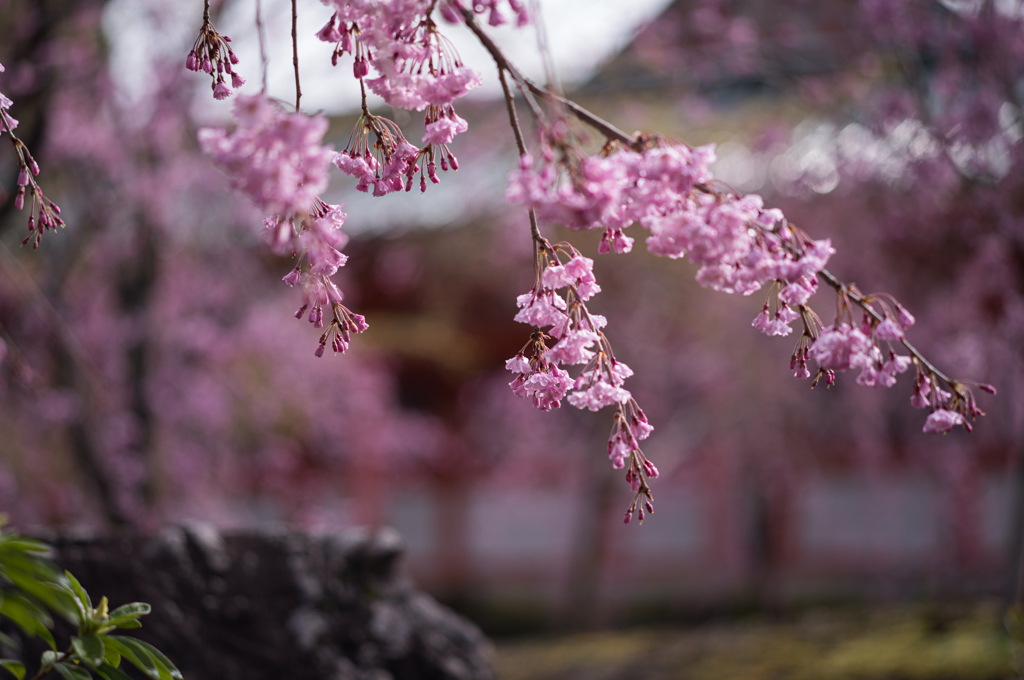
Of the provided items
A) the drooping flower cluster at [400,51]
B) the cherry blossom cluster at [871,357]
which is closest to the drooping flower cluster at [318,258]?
the drooping flower cluster at [400,51]

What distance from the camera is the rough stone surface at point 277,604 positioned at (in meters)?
1.89

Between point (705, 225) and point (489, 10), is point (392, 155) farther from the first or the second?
point (705, 225)

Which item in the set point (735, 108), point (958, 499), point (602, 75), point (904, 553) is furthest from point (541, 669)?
point (904, 553)

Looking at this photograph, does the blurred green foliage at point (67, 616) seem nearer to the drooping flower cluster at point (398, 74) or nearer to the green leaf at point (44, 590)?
the green leaf at point (44, 590)

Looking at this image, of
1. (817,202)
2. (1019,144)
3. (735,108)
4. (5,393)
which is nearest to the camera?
(1019,144)

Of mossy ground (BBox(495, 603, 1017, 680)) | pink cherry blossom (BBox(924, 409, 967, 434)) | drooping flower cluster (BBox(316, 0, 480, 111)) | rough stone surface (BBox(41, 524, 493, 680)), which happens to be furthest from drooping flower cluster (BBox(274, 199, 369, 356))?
mossy ground (BBox(495, 603, 1017, 680))

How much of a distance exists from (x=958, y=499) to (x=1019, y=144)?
4.67 metres

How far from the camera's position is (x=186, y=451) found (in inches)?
209

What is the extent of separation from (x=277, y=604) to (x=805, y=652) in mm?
2937

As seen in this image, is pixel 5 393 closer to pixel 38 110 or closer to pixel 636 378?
pixel 38 110

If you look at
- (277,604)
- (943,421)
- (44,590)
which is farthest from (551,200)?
(277,604)

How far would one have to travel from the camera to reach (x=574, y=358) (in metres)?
1.05

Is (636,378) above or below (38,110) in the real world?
below

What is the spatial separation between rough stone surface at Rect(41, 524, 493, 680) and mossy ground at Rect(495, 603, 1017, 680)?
1761 mm
